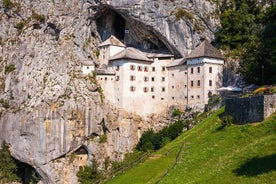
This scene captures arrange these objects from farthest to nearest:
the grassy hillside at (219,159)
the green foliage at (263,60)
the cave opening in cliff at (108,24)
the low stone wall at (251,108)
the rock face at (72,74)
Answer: the cave opening in cliff at (108,24), the rock face at (72,74), the green foliage at (263,60), the low stone wall at (251,108), the grassy hillside at (219,159)

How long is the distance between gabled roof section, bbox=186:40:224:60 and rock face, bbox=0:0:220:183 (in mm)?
3295

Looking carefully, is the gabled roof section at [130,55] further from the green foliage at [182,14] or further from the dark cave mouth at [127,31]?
the green foliage at [182,14]

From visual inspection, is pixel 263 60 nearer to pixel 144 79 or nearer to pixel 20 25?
pixel 144 79

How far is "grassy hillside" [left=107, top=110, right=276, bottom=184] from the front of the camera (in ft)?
92.8

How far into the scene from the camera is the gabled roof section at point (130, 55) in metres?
71.9

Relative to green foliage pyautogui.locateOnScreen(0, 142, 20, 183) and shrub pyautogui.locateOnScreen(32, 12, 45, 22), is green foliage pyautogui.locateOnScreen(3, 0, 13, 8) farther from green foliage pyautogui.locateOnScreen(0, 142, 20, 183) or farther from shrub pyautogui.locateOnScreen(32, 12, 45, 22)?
green foliage pyautogui.locateOnScreen(0, 142, 20, 183)

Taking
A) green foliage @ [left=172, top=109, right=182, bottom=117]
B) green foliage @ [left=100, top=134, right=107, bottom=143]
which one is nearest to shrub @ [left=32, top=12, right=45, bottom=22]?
green foliage @ [left=100, top=134, right=107, bottom=143]

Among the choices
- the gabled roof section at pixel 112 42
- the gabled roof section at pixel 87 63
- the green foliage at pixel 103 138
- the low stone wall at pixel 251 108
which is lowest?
the green foliage at pixel 103 138

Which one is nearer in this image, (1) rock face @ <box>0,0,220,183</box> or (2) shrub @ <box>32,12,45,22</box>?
(1) rock face @ <box>0,0,220,183</box>

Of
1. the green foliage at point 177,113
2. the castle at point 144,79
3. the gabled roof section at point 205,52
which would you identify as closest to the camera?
the gabled roof section at point 205,52

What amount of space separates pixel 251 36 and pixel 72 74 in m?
30.0

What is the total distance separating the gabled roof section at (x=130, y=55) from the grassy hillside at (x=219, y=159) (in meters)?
27.0

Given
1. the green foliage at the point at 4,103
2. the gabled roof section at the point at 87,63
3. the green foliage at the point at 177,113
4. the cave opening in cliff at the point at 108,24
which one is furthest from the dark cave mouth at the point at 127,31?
the green foliage at the point at 4,103

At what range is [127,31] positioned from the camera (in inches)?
3056
